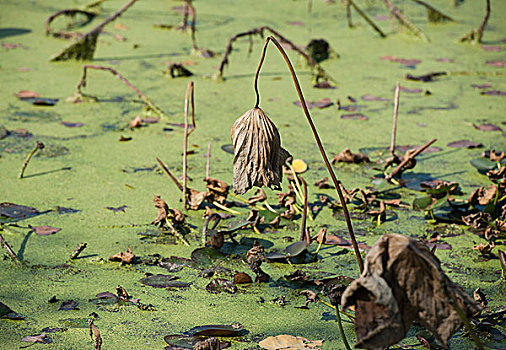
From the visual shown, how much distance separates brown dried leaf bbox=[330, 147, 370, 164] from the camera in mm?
2271

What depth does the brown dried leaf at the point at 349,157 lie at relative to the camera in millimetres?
2271

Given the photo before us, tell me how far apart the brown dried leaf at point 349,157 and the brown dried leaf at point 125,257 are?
Answer: 3.30ft

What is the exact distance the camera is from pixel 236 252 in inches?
64.2

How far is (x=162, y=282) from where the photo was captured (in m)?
1.44

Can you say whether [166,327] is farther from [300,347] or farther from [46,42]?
[46,42]

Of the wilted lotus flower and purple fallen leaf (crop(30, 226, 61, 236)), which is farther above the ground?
the wilted lotus flower

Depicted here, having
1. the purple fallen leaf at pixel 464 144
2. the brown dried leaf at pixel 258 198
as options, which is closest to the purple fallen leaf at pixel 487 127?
the purple fallen leaf at pixel 464 144

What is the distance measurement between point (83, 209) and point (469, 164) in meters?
1.43

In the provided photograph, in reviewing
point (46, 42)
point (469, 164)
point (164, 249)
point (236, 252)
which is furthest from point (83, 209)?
point (46, 42)

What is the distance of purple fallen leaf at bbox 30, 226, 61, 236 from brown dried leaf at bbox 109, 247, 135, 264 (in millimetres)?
255

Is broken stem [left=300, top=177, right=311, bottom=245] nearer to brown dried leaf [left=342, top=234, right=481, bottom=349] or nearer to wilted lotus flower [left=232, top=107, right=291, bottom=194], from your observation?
wilted lotus flower [left=232, top=107, right=291, bottom=194]

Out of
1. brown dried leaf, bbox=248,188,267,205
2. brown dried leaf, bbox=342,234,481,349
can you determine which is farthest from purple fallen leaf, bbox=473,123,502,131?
brown dried leaf, bbox=342,234,481,349

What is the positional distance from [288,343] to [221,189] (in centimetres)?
75

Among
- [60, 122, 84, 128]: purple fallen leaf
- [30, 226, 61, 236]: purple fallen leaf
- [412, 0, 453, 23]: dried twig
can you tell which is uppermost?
[412, 0, 453, 23]: dried twig
